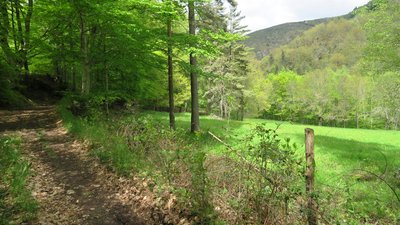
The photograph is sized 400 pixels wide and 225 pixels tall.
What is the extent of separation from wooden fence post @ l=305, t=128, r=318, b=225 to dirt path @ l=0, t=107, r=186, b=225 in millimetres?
2083

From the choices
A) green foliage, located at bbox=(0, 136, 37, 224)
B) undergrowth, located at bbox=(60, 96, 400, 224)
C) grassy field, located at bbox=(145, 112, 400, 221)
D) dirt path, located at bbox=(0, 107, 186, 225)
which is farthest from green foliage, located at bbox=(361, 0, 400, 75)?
green foliage, located at bbox=(0, 136, 37, 224)

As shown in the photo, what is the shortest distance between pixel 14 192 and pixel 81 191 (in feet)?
4.09

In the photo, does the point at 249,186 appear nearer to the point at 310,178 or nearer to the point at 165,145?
the point at 310,178

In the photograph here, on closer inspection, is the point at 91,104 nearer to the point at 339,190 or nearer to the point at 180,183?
the point at 180,183

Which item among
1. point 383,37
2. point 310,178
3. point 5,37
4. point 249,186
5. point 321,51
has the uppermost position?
point 321,51

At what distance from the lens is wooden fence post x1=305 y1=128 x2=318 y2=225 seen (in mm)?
3857

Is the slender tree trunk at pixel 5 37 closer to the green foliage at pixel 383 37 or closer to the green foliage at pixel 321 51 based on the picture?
the green foliage at pixel 383 37

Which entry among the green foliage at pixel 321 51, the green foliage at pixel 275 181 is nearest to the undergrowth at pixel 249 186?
the green foliage at pixel 275 181

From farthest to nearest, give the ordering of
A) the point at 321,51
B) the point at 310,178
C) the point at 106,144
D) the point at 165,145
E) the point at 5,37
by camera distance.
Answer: the point at 321,51
the point at 5,37
the point at 106,144
the point at 165,145
the point at 310,178

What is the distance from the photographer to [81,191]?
6184 millimetres

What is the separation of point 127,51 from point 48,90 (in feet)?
52.7

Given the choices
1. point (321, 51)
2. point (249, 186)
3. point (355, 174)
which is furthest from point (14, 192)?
point (321, 51)

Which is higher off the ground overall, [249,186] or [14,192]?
[249,186]

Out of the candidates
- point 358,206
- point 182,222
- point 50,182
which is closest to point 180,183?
point 182,222
